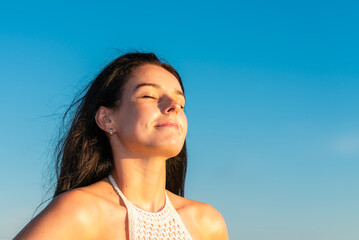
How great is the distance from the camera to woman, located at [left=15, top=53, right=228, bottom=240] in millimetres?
4039

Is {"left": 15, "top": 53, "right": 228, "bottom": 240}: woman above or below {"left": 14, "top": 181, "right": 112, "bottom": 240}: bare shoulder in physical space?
above

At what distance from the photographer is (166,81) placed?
470cm

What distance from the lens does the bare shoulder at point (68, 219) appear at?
12.1ft

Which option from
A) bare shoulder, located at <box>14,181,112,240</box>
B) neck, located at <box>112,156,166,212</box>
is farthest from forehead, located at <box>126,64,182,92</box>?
bare shoulder, located at <box>14,181,112,240</box>

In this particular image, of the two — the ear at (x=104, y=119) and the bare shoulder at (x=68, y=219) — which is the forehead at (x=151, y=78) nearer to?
the ear at (x=104, y=119)

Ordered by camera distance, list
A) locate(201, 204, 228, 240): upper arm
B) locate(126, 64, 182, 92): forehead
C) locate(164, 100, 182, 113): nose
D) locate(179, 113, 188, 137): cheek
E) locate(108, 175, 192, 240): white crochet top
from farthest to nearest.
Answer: locate(201, 204, 228, 240): upper arm, locate(126, 64, 182, 92): forehead, locate(179, 113, 188, 137): cheek, locate(164, 100, 182, 113): nose, locate(108, 175, 192, 240): white crochet top

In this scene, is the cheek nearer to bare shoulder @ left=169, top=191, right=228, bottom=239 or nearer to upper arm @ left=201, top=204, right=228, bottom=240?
bare shoulder @ left=169, top=191, right=228, bottom=239

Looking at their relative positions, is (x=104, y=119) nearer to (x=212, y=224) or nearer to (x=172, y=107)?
(x=172, y=107)

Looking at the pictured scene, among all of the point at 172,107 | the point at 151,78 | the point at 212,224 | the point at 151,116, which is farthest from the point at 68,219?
the point at 212,224

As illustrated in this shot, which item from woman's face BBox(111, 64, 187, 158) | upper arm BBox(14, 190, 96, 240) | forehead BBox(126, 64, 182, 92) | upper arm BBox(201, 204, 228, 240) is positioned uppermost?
forehead BBox(126, 64, 182, 92)

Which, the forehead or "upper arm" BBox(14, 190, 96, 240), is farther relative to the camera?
the forehead

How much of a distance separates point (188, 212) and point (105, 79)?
1710mm

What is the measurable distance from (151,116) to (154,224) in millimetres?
1046

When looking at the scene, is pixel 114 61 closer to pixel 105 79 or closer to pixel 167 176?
pixel 105 79
